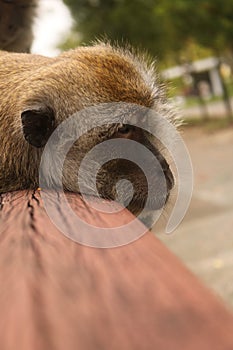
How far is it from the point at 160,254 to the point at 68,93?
746 millimetres

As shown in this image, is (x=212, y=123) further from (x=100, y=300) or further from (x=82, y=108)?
(x=100, y=300)

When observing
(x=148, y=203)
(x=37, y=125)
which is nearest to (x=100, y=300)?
(x=148, y=203)

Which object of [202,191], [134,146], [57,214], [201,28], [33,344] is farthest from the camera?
Answer: [201,28]

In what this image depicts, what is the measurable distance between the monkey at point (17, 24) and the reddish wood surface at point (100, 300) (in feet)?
5.04

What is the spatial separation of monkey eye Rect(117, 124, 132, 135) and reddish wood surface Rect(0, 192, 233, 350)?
61 centimetres

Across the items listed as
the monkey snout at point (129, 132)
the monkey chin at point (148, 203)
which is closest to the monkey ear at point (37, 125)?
the monkey snout at point (129, 132)

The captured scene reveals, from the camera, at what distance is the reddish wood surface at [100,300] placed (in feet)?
0.87

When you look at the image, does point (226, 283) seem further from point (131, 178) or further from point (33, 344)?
point (33, 344)

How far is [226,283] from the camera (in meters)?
4.21

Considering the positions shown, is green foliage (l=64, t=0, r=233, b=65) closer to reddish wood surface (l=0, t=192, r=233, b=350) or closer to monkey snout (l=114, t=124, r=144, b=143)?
monkey snout (l=114, t=124, r=144, b=143)

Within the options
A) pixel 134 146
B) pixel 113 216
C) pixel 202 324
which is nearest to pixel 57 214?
pixel 113 216

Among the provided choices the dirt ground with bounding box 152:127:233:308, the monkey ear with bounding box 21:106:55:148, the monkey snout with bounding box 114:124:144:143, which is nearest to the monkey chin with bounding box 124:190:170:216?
the monkey snout with bounding box 114:124:144:143

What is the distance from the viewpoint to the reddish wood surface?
26cm

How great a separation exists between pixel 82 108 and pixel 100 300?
78cm
